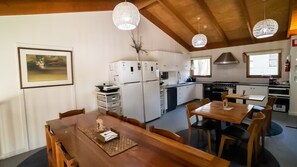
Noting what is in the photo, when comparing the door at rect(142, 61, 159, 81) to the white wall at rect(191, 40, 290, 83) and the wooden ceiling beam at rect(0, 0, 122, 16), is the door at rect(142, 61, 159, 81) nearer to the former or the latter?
the wooden ceiling beam at rect(0, 0, 122, 16)

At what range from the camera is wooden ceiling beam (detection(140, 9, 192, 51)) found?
521cm

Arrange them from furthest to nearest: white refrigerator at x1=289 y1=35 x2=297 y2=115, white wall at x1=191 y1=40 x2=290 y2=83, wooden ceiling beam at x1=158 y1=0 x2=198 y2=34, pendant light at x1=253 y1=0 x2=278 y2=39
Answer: white wall at x1=191 y1=40 x2=290 y2=83 < wooden ceiling beam at x1=158 y1=0 x2=198 y2=34 < white refrigerator at x1=289 y1=35 x2=297 y2=115 < pendant light at x1=253 y1=0 x2=278 y2=39

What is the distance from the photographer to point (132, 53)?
487cm

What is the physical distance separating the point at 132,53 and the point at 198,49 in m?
3.61

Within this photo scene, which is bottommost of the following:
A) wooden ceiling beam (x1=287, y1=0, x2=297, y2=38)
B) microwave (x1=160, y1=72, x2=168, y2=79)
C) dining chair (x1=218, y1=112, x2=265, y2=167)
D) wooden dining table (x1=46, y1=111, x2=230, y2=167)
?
dining chair (x1=218, y1=112, x2=265, y2=167)

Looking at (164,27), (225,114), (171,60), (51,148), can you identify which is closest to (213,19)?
(164,27)

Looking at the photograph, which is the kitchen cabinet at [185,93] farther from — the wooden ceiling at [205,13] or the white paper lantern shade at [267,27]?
the white paper lantern shade at [267,27]

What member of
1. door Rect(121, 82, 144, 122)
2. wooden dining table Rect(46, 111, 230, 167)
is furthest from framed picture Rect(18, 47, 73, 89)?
wooden dining table Rect(46, 111, 230, 167)

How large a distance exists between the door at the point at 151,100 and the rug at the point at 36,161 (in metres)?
2.47

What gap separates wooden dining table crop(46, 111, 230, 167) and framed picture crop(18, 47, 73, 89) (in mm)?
1791

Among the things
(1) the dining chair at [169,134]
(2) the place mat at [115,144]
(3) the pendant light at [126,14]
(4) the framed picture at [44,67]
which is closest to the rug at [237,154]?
(1) the dining chair at [169,134]

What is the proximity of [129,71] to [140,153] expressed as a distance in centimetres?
281

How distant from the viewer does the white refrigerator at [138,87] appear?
150 inches

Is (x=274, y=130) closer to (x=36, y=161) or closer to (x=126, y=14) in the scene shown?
(x=126, y=14)
